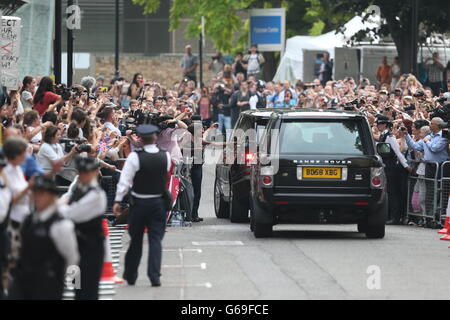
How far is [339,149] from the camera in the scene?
1892cm

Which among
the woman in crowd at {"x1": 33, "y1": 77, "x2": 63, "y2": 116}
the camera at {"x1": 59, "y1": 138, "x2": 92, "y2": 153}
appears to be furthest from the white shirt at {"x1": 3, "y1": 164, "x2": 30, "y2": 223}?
the woman in crowd at {"x1": 33, "y1": 77, "x2": 63, "y2": 116}

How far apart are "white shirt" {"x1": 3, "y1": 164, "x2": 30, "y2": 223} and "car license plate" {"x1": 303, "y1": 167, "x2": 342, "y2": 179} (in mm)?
7094

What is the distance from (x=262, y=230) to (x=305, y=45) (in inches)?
1068

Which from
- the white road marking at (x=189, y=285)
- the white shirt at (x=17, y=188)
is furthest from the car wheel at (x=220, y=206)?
the white shirt at (x=17, y=188)

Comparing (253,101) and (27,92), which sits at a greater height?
(27,92)

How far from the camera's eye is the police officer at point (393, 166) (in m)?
22.6

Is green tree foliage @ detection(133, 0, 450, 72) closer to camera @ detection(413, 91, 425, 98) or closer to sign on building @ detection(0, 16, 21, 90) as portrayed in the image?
camera @ detection(413, 91, 425, 98)

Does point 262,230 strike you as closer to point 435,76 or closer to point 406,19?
point 435,76

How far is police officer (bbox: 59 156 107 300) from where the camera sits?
11.8 m

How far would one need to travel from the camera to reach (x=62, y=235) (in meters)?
10.2

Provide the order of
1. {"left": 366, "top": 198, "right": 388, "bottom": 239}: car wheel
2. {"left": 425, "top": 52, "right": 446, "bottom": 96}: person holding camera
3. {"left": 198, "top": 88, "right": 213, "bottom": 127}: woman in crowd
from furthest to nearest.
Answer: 1. {"left": 198, "top": 88, "right": 213, "bottom": 127}: woman in crowd
2. {"left": 425, "top": 52, "right": 446, "bottom": 96}: person holding camera
3. {"left": 366, "top": 198, "right": 388, "bottom": 239}: car wheel

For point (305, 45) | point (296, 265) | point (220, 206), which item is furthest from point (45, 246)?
point (305, 45)

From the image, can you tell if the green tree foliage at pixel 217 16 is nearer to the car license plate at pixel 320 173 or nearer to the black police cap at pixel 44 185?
the car license plate at pixel 320 173
